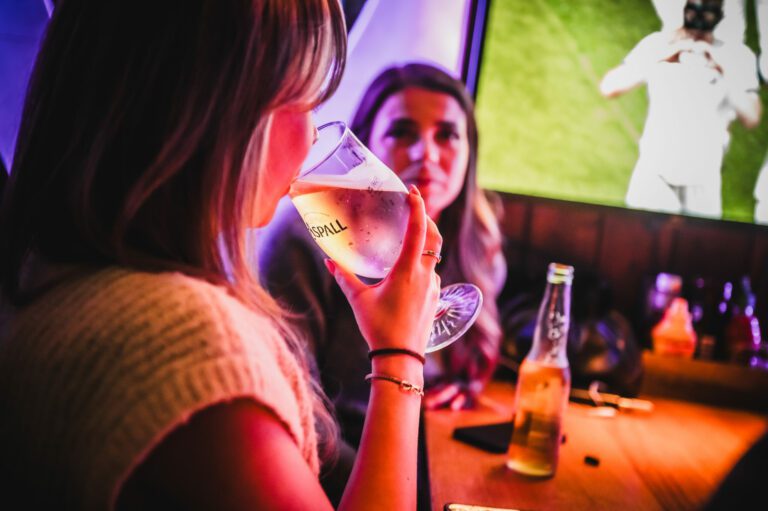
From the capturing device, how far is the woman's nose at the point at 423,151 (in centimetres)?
184

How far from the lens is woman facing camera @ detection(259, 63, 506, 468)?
181cm

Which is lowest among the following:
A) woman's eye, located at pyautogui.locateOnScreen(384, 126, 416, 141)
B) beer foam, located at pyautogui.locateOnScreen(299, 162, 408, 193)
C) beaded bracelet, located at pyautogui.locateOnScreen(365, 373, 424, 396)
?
beaded bracelet, located at pyautogui.locateOnScreen(365, 373, 424, 396)

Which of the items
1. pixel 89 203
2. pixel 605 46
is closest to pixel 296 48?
pixel 89 203

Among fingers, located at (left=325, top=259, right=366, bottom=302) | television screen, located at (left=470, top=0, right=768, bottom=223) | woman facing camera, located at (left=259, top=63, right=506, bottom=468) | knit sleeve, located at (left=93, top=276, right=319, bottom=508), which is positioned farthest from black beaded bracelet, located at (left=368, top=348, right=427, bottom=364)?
television screen, located at (left=470, top=0, right=768, bottom=223)

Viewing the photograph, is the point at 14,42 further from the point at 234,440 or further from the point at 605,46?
the point at 605,46

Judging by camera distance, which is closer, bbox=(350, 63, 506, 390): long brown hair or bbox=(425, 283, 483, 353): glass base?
bbox=(425, 283, 483, 353): glass base

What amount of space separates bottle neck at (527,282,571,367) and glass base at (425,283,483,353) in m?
0.14

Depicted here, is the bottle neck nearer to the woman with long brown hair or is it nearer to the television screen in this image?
the woman with long brown hair

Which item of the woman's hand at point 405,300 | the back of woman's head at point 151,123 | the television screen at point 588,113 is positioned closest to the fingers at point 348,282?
the woman's hand at point 405,300

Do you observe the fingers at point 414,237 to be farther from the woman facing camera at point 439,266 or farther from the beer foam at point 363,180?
the woman facing camera at point 439,266

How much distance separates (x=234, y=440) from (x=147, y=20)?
48cm

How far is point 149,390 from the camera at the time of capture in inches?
23.4

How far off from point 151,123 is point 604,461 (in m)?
1.01

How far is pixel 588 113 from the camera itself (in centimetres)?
218
